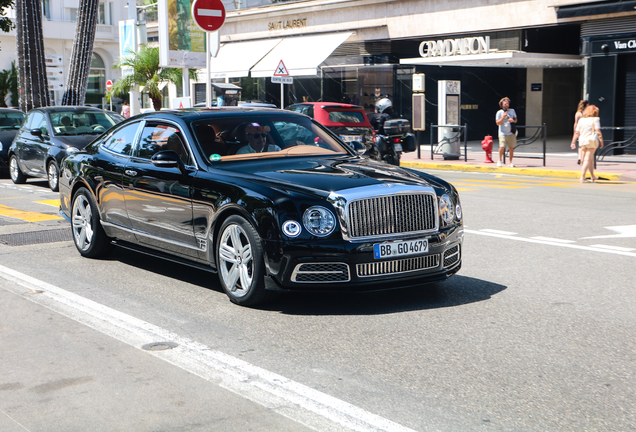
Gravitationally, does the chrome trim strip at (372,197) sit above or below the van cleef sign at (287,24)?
below

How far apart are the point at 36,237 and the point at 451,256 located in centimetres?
571

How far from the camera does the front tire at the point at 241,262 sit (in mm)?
5949

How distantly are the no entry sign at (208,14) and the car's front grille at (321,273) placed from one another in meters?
8.48

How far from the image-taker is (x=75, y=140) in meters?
15.5

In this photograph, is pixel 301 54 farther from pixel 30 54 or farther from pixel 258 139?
pixel 258 139

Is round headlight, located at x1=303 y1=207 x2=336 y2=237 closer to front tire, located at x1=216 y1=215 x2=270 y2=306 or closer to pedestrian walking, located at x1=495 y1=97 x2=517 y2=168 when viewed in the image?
front tire, located at x1=216 y1=215 x2=270 y2=306

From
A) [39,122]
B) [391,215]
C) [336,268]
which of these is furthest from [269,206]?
[39,122]

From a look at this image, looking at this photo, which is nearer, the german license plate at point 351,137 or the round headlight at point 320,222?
the round headlight at point 320,222

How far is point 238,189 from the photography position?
20.3 feet

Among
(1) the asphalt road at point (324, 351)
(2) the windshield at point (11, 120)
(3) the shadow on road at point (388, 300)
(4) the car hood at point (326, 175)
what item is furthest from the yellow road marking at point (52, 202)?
(3) the shadow on road at point (388, 300)

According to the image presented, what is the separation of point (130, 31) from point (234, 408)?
31502 mm

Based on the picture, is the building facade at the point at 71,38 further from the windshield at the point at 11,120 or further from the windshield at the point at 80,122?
the windshield at the point at 80,122

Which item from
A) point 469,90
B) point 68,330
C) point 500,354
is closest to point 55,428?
point 68,330

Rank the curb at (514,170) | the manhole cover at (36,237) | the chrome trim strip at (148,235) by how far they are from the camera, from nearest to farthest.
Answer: the chrome trim strip at (148,235)
the manhole cover at (36,237)
the curb at (514,170)
